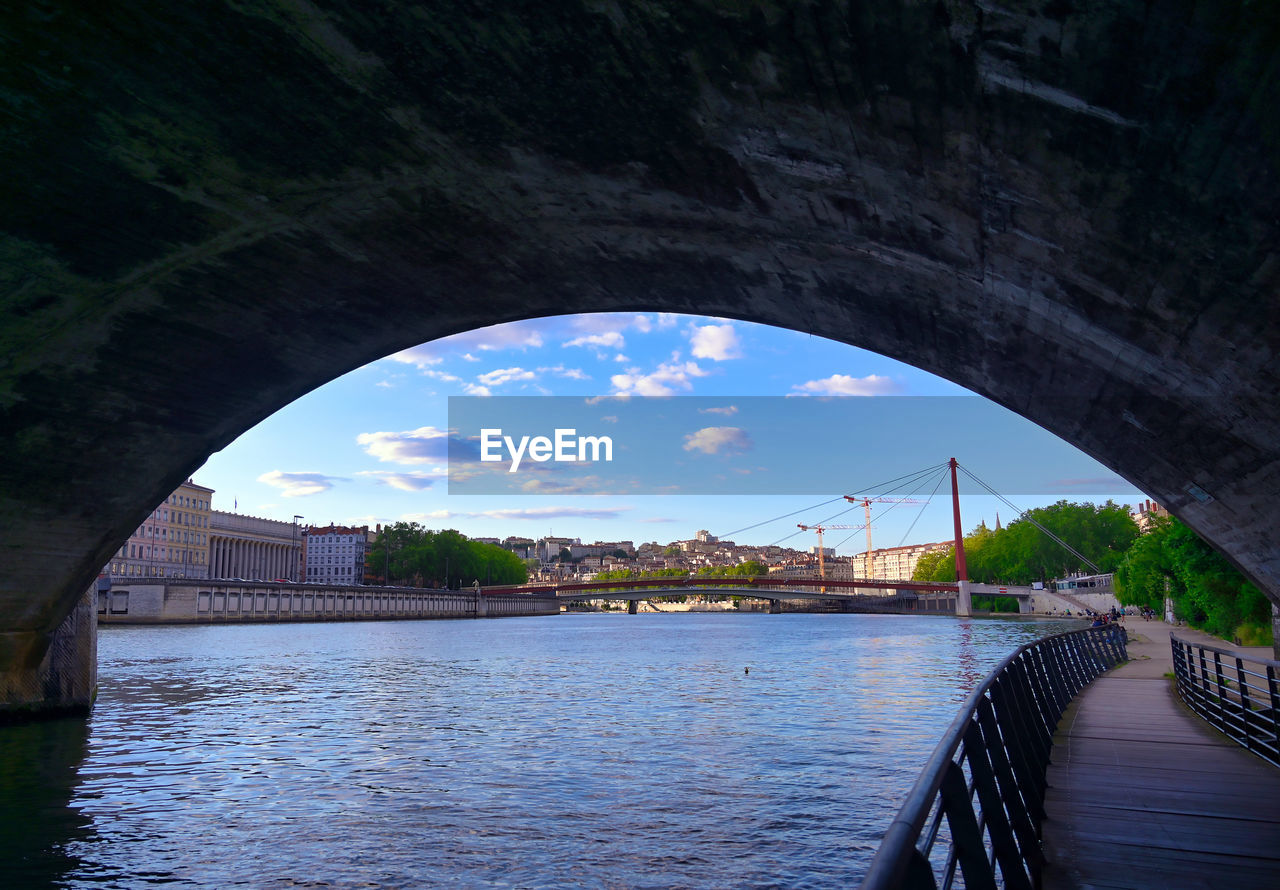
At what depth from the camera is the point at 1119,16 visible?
514 centimetres

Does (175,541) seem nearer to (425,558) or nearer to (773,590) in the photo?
(425,558)

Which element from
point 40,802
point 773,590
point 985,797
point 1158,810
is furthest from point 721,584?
point 985,797

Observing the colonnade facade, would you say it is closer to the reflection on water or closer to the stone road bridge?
the stone road bridge

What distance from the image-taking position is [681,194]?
A: 9398 millimetres

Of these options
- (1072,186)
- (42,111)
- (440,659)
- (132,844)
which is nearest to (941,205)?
(1072,186)

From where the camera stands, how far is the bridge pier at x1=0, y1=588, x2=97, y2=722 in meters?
17.0

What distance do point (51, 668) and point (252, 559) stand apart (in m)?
143

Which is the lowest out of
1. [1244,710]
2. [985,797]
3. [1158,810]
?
[1158,810]

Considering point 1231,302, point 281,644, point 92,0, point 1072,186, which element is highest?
point 92,0

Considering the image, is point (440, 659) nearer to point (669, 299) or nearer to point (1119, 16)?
point (669, 299)

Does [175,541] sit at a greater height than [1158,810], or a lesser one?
greater

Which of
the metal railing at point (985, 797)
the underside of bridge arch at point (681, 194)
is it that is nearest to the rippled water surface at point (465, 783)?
the metal railing at point (985, 797)

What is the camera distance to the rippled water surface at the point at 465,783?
987cm

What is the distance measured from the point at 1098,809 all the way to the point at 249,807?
10410 millimetres
